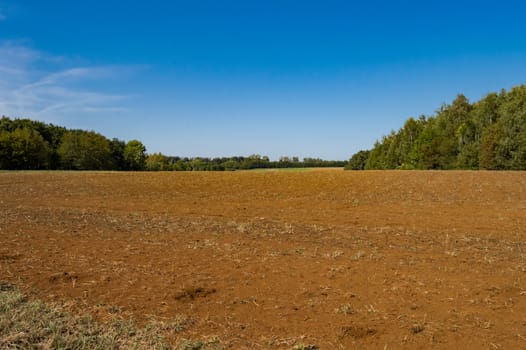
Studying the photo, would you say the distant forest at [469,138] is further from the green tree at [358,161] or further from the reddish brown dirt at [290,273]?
the reddish brown dirt at [290,273]

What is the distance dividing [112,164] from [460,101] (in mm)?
83130

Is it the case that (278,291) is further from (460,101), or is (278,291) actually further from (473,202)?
(460,101)

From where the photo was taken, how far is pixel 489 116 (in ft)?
185

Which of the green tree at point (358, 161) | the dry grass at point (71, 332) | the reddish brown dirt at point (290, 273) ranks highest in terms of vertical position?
the green tree at point (358, 161)

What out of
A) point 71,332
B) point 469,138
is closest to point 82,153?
point 469,138

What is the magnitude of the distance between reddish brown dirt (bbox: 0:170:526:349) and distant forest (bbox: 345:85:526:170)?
4237cm

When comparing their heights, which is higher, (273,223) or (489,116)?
(489,116)

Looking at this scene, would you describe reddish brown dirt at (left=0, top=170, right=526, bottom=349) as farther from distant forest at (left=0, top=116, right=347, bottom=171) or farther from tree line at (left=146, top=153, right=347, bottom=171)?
tree line at (left=146, top=153, right=347, bottom=171)

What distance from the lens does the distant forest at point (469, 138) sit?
4722 centimetres

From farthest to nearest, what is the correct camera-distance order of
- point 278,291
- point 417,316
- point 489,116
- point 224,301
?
point 489,116 < point 278,291 < point 224,301 < point 417,316

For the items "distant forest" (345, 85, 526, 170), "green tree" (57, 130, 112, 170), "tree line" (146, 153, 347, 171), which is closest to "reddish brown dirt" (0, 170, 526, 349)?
"distant forest" (345, 85, 526, 170)

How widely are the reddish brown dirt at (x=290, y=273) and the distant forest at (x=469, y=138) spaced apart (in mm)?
42368

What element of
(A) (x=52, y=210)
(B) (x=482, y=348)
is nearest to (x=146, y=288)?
(B) (x=482, y=348)

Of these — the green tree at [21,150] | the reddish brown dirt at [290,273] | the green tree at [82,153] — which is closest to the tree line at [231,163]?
the green tree at [82,153]
